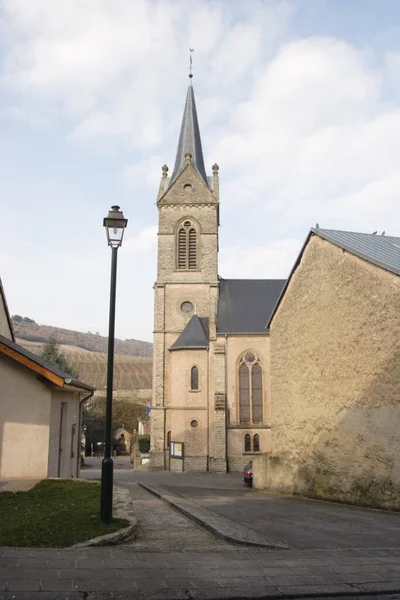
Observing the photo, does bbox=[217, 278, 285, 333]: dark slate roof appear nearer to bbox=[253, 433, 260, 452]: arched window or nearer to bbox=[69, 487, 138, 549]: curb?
bbox=[253, 433, 260, 452]: arched window

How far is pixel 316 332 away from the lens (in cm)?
1548

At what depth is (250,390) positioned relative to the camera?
34875 millimetres

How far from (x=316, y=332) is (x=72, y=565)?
11.2 metres

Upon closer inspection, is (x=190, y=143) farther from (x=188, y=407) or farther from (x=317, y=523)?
(x=317, y=523)

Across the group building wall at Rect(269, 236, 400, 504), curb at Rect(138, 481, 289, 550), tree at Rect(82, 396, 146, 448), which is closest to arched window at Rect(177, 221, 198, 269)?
building wall at Rect(269, 236, 400, 504)

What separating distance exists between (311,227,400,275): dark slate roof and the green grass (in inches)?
337

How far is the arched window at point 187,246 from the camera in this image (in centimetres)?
3884

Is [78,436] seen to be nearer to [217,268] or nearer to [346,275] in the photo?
[346,275]

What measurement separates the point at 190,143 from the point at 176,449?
81.0 feet

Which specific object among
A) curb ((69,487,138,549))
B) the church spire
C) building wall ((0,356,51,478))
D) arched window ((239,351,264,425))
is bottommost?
curb ((69,487,138,549))

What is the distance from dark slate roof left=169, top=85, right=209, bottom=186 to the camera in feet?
136

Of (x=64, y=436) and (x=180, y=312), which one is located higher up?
(x=180, y=312)

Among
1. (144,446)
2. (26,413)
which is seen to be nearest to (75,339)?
(144,446)

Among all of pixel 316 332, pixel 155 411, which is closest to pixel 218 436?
pixel 155 411
